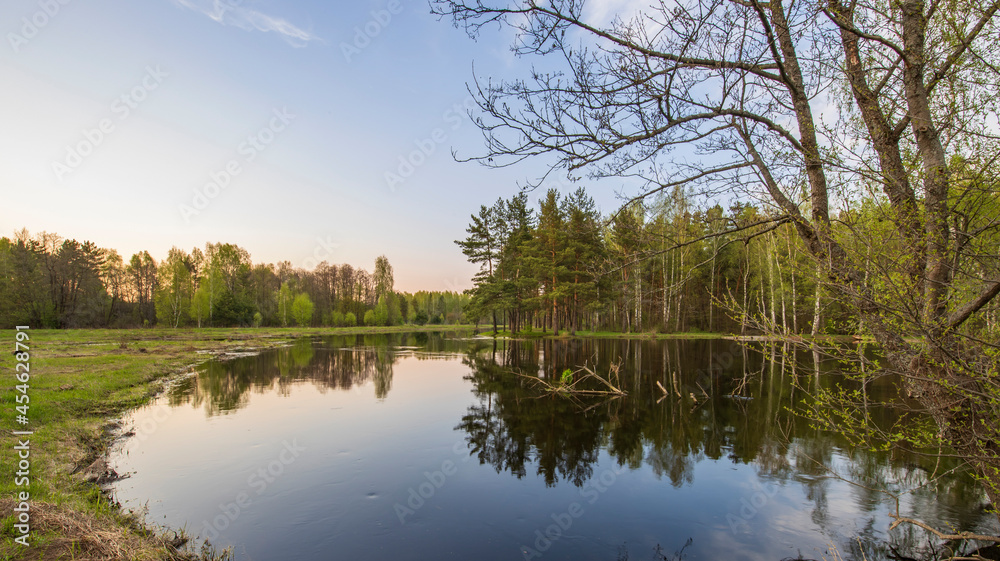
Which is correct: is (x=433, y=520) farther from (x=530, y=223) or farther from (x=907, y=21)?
(x=530, y=223)

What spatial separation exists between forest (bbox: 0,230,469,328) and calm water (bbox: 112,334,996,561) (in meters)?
48.2

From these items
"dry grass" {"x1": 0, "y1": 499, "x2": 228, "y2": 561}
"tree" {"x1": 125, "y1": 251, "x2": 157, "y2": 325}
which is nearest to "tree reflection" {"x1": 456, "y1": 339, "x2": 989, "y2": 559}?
"dry grass" {"x1": 0, "y1": 499, "x2": 228, "y2": 561}

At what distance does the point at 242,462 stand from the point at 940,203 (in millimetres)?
11191

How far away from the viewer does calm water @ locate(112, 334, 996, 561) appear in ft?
19.9

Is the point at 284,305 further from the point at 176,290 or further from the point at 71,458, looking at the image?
the point at 71,458

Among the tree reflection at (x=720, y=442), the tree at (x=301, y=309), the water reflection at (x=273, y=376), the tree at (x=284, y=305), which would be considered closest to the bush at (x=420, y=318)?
the tree at (x=301, y=309)

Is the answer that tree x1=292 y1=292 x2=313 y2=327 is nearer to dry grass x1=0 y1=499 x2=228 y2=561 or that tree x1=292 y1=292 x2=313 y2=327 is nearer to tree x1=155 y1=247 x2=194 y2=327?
tree x1=155 y1=247 x2=194 y2=327

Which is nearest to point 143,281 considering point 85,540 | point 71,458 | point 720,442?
point 71,458

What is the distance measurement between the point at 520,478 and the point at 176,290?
61.5 metres

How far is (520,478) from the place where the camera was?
8398 millimetres

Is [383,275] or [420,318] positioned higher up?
[383,275]

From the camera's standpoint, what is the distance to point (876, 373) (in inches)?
139

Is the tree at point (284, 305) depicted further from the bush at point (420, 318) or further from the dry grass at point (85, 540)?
the dry grass at point (85, 540)

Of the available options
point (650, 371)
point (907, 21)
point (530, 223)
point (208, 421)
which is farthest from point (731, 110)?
point (530, 223)
